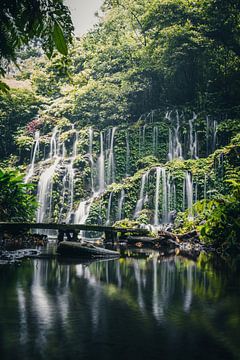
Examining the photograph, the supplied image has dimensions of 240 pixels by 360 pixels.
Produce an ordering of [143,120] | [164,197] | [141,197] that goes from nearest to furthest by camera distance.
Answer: [164,197] → [141,197] → [143,120]

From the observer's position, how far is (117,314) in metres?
3.87

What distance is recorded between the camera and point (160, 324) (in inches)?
138

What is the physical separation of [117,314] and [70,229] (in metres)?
10.8

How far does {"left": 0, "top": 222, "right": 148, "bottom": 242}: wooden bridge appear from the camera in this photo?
12219 millimetres

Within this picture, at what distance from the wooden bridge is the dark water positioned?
552cm

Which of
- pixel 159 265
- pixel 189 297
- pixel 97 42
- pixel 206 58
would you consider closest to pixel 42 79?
pixel 97 42

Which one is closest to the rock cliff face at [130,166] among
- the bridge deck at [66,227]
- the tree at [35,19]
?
the bridge deck at [66,227]

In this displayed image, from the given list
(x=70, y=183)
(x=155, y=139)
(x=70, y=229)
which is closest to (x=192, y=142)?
(x=155, y=139)

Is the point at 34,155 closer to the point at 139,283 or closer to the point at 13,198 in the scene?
the point at 13,198

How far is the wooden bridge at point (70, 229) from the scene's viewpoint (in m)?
12.2

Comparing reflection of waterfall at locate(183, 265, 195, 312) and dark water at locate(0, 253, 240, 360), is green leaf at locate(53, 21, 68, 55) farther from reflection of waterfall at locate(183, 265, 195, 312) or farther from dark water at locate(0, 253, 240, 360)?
reflection of waterfall at locate(183, 265, 195, 312)

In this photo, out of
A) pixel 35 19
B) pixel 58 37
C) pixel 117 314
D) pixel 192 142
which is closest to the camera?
pixel 58 37

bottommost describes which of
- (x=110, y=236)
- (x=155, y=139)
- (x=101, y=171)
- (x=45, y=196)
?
(x=110, y=236)

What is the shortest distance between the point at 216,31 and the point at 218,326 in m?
28.9
